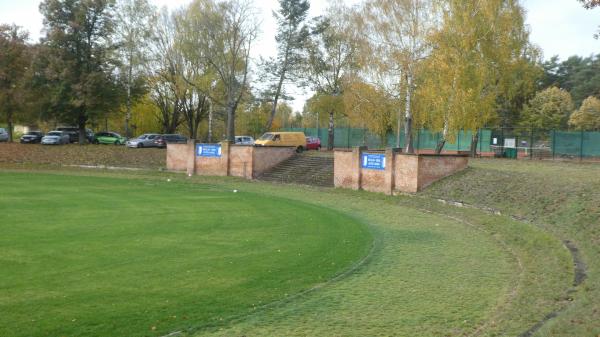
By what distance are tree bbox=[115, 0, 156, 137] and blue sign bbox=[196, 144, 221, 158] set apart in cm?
1519

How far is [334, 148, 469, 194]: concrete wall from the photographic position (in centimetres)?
2467

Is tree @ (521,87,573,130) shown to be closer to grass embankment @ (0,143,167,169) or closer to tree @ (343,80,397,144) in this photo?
tree @ (343,80,397,144)

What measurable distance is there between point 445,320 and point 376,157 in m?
18.3

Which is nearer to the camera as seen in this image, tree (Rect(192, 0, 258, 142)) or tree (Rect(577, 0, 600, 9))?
tree (Rect(577, 0, 600, 9))

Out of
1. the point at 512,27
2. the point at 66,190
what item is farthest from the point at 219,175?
the point at 512,27

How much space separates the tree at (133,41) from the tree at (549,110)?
37.8 metres

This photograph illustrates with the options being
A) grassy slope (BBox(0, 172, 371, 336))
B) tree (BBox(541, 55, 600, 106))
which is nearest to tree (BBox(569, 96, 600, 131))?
tree (BBox(541, 55, 600, 106))

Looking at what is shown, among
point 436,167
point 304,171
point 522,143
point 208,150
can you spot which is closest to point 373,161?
point 436,167

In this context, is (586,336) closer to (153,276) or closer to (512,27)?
(153,276)

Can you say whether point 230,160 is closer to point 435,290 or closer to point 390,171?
point 390,171

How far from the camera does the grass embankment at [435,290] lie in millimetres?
8102

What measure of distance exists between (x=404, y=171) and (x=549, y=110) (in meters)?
34.3

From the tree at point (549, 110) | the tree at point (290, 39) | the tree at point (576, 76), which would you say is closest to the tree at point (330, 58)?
the tree at point (290, 39)

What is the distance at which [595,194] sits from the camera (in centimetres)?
1652
